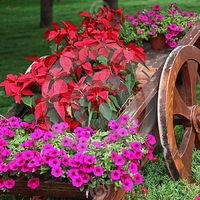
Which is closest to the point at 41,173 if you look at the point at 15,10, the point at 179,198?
the point at 179,198

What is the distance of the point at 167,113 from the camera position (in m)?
1.62

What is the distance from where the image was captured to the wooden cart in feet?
4.65

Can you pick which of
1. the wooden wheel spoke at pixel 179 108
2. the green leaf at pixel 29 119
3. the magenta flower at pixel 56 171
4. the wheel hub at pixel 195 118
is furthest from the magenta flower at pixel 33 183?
the wheel hub at pixel 195 118

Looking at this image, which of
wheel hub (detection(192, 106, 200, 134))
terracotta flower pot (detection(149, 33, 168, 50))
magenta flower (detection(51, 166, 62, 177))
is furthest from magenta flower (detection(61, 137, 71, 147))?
terracotta flower pot (detection(149, 33, 168, 50))

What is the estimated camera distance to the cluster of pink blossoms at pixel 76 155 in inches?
51.5

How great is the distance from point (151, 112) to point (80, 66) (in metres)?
0.52

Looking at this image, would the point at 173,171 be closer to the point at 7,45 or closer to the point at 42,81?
the point at 42,81

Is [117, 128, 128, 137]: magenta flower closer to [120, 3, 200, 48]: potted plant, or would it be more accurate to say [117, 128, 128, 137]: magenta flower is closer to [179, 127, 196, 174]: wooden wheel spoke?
[179, 127, 196, 174]: wooden wheel spoke

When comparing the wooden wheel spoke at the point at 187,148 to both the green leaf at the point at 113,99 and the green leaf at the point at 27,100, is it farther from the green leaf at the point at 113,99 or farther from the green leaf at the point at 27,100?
the green leaf at the point at 27,100

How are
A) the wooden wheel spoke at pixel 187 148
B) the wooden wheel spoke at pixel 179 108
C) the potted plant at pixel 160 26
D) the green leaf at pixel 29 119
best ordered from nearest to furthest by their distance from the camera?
1. the green leaf at pixel 29 119
2. the wooden wheel spoke at pixel 179 108
3. the wooden wheel spoke at pixel 187 148
4. the potted plant at pixel 160 26

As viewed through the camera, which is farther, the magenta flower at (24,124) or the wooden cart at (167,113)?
the magenta flower at (24,124)

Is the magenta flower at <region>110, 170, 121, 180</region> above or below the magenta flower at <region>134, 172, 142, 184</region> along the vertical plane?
above

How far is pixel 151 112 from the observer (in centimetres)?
175

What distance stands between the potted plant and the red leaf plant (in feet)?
3.43
